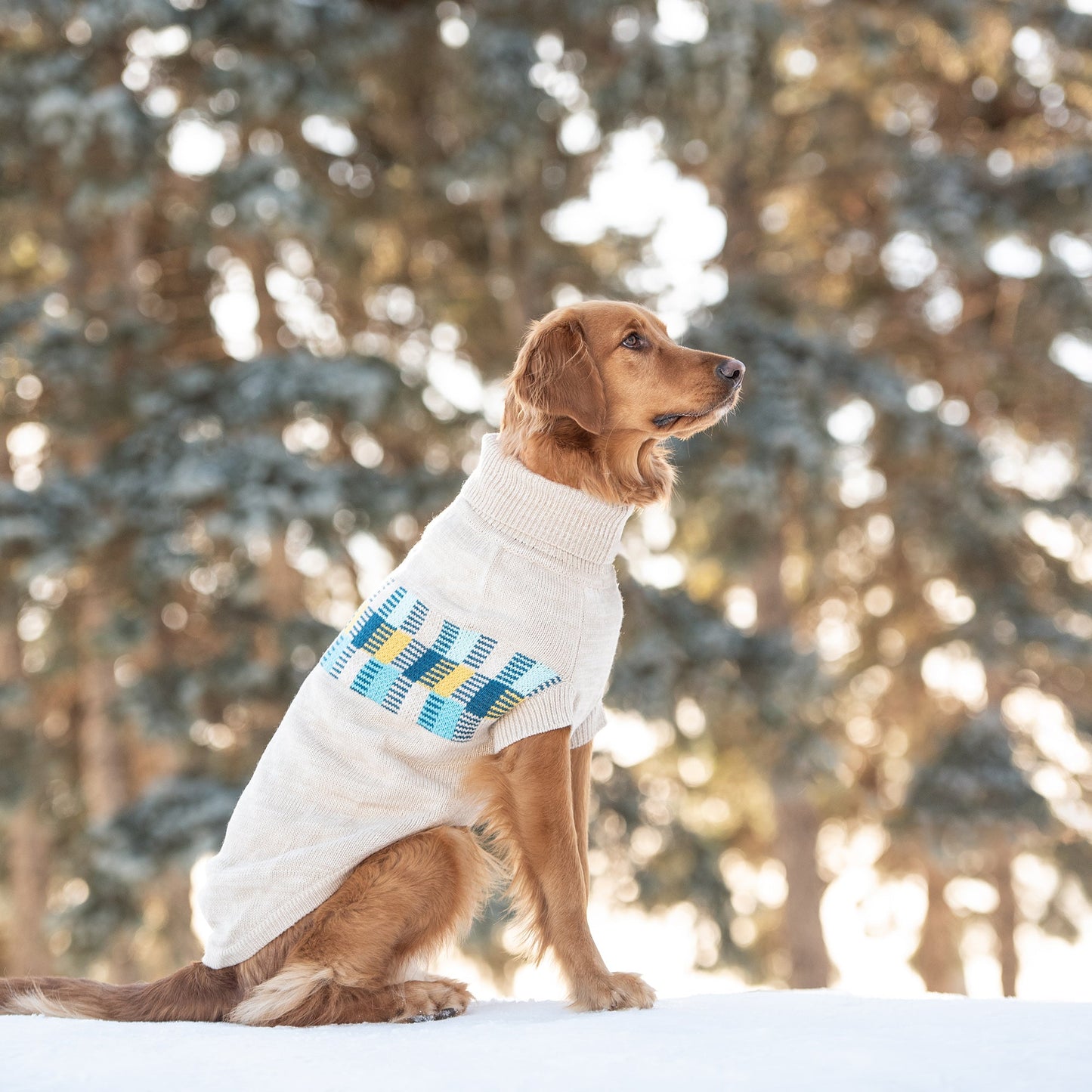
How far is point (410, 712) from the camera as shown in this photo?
2.92 m

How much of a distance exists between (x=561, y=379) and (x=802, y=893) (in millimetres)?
7240

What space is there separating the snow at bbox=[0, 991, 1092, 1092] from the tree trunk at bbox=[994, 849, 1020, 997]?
852 centimetres

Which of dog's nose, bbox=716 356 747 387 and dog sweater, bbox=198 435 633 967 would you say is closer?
dog sweater, bbox=198 435 633 967

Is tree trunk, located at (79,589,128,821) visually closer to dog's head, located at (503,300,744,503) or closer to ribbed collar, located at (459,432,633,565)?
dog's head, located at (503,300,744,503)

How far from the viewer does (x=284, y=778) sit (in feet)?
9.64

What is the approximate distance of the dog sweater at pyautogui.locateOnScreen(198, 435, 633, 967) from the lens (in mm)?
2895

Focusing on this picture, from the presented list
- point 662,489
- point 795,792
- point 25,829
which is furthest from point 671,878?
point 662,489

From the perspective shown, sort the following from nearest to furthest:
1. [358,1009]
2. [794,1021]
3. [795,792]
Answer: [794,1021], [358,1009], [795,792]

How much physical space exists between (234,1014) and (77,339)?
6.03 meters

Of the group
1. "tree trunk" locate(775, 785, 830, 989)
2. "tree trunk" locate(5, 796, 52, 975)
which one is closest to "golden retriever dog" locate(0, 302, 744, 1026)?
"tree trunk" locate(775, 785, 830, 989)

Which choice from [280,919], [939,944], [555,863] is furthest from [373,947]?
[939,944]

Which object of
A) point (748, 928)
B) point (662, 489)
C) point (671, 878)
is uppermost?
point (662, 489)

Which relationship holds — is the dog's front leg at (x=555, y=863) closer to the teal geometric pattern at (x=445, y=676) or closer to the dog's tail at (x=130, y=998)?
the teal geometric pattern at (x=445, y=676)

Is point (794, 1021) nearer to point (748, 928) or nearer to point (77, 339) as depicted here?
point (77, 339)
